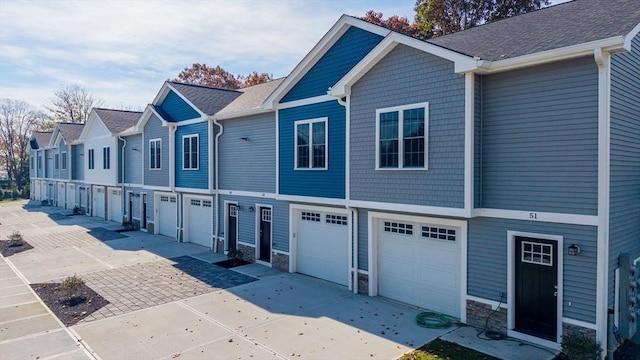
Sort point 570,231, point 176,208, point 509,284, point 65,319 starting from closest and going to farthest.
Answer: point 570,231
point 509,284
point 65,319
point 176,208

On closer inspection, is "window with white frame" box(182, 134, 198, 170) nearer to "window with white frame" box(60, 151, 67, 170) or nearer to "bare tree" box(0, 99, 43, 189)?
"window with white frame" box(60, 151, 67, 170)

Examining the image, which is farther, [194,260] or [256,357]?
[194,260]

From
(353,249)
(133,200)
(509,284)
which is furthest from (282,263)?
(133,200)

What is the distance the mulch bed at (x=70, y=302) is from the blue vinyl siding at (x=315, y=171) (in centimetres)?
669

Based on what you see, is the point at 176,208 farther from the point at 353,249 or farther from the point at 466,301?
the point at 466,301

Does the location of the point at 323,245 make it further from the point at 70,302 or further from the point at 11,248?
the point at 11,248

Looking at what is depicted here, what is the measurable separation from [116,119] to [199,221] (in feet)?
44.7

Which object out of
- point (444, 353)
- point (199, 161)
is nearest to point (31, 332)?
point (444, 353)

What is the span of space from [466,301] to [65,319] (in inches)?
394

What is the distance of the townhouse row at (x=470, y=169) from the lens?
8.31 metres

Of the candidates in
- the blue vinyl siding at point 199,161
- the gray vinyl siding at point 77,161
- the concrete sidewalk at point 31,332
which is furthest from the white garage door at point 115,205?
the concrete sidewalk at point 31,332

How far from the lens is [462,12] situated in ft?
85.3

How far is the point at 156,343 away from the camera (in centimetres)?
931

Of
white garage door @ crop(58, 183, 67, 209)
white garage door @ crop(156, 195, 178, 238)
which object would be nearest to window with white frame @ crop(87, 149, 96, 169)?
white garage door @ crop(156, 195, 178, 238)
